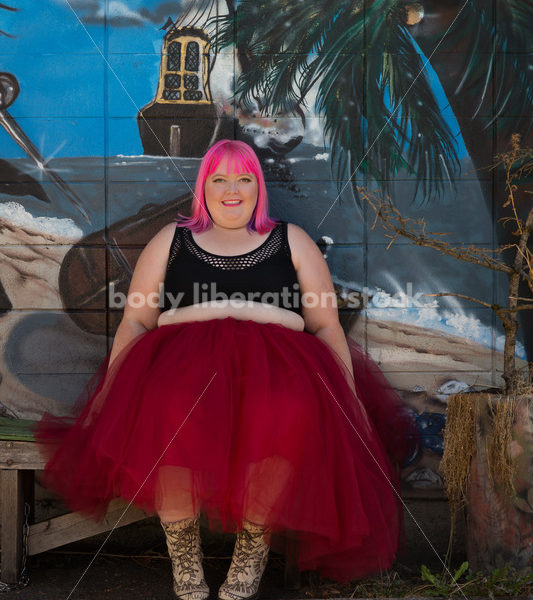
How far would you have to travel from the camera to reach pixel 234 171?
2879mm

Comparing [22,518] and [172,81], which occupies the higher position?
[172,81]

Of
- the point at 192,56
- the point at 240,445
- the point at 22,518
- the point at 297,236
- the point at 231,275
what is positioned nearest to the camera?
the point at 240,445

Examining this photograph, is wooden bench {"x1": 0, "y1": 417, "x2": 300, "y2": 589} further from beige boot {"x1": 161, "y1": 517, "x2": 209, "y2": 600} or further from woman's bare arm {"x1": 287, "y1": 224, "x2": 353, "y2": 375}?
woman's bare arm {"x1": 287, "y1": 224, "x2": 353, "y2": 375}

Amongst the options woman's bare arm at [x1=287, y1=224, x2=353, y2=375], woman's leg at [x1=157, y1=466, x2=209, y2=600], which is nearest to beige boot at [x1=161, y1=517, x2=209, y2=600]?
woman's leg at [x1=157, y1=466, x2=209, y2=600]

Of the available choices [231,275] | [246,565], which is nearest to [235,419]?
[246,565]

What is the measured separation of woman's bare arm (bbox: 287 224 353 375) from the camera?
282cm

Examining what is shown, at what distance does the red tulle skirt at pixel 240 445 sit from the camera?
87.8 inches

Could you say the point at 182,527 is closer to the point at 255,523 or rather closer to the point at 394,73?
the point at 255,523

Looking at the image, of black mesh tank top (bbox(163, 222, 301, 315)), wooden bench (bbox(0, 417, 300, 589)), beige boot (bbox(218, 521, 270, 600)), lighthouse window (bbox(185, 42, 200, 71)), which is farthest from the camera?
lighthouse window (bbox(185, 42, 200, 71))

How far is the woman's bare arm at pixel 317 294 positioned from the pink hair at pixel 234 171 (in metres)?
0.13

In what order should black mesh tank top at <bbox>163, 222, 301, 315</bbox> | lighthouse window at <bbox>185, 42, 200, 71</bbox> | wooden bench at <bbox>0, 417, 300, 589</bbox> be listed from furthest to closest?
lighthouse window at <bbox>185, 42, 200, 71</bbox>
black mesh tank top at <bbox>163, 222, 301, 315</bbox>
wooden bench at <bbox>0, 417, 300, 589</bbox>

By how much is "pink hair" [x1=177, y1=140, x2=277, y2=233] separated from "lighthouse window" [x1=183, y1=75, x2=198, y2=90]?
0.46 meters

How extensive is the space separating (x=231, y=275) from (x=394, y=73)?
123 centimetres

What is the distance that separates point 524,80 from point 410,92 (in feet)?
1.67
